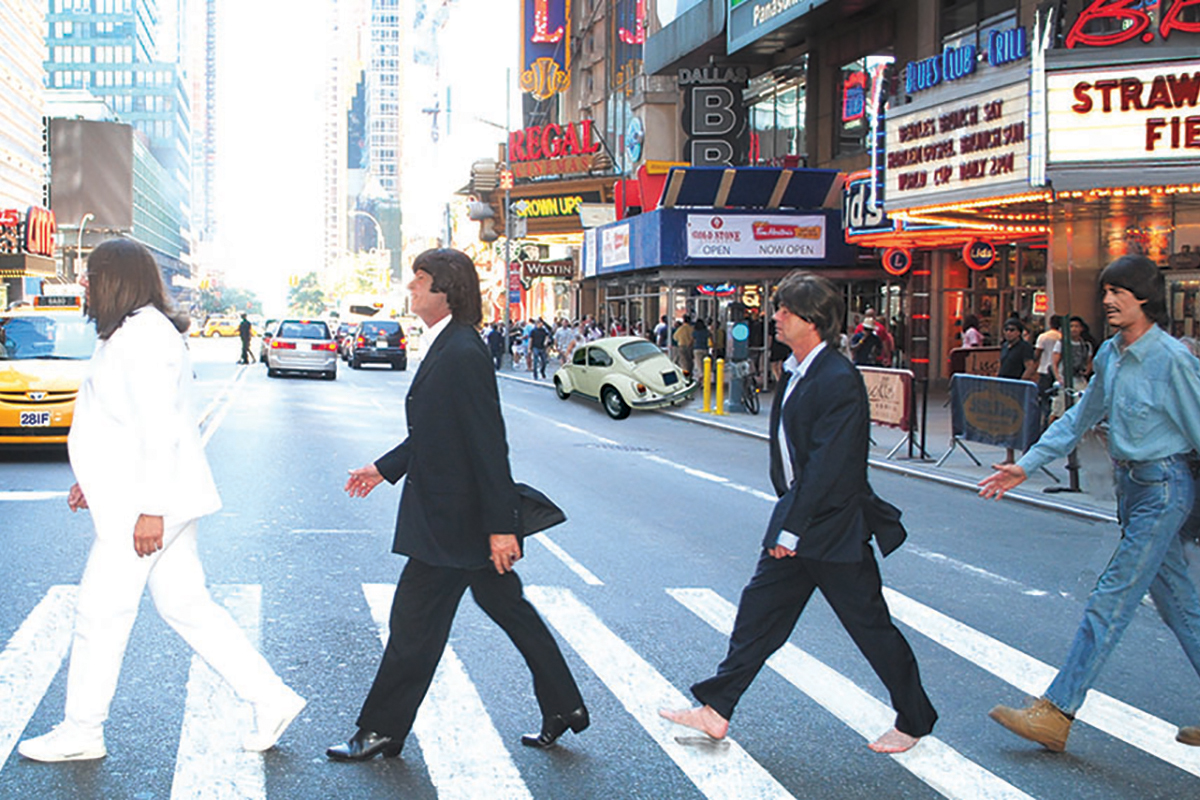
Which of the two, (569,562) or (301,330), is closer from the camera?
(569,562)

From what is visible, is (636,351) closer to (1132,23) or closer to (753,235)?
(753,235)

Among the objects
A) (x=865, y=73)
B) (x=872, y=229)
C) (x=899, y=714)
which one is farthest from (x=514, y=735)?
(x=865, y=73)

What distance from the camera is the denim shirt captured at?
5.11 metres

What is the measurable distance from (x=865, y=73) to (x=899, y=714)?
29695 mm

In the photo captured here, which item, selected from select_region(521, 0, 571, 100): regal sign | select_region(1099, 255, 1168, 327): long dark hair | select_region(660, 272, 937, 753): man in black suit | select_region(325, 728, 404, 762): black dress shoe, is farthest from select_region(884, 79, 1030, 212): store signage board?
select_region(521, 0, 571, 100): regal sign

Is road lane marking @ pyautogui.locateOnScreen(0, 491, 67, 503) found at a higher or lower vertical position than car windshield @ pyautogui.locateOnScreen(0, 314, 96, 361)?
lower

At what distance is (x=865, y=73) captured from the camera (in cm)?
3278

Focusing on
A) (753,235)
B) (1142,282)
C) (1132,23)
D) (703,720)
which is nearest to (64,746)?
(703,720)

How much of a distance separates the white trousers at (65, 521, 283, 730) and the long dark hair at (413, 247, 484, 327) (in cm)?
123

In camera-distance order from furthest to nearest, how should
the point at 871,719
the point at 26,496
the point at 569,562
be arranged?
1. the point at 26,496
2. the point at 569,562
3. the point at 871,719

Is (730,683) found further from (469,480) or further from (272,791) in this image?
(272,791)

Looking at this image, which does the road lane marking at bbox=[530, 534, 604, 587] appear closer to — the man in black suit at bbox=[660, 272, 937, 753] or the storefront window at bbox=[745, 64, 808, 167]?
the man in black suit at bbox=[660, 272, 937, 753]

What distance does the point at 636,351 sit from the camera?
26547 mm

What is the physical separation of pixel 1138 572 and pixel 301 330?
33474 millimetres
